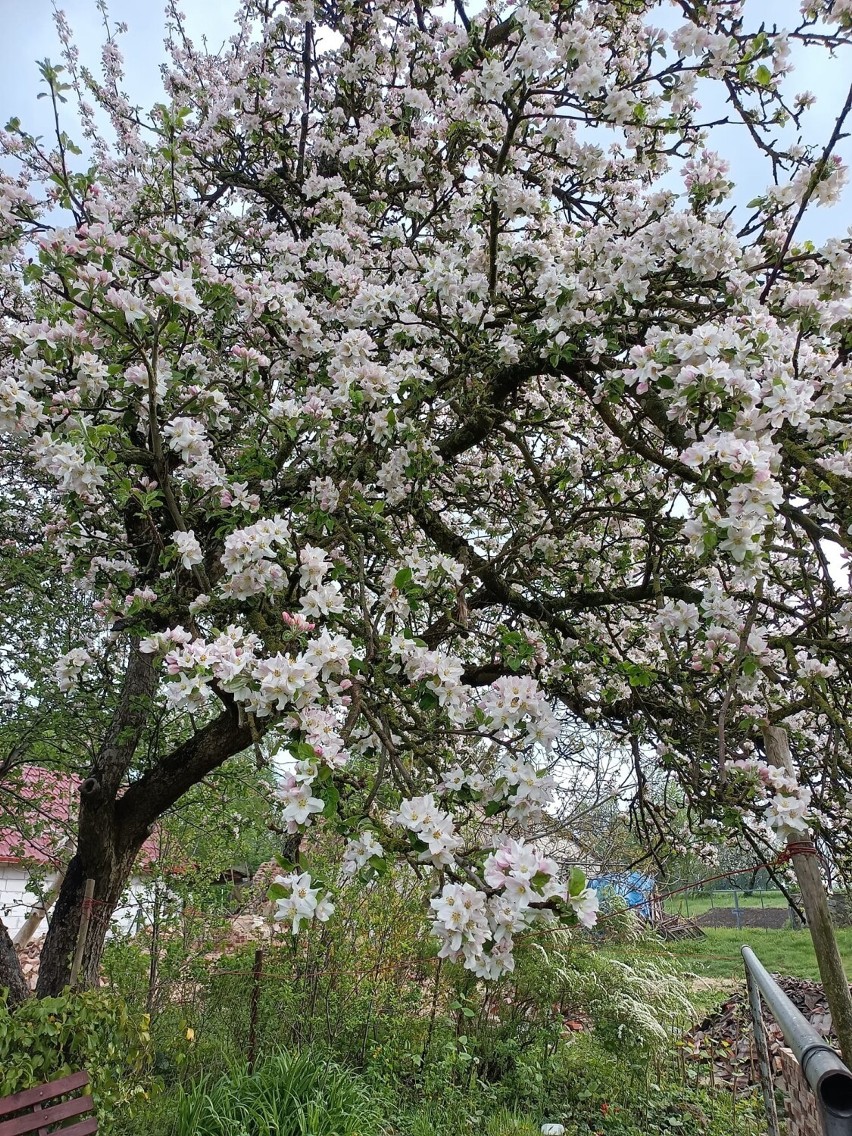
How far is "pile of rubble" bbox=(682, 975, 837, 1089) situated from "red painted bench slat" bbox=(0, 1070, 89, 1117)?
151 inches

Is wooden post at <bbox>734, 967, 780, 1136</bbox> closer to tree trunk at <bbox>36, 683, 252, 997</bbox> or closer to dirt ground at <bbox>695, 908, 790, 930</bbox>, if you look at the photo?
tree trunk at <bbox>36, 683, 252, 997</bbox>

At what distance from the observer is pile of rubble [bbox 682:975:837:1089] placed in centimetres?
480

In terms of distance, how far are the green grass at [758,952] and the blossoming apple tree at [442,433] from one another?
4.27 metres

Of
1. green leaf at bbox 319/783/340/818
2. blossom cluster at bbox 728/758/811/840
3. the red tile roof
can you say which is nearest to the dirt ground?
the red tile roof

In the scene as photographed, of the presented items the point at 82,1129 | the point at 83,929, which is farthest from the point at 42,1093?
the point at 83,929

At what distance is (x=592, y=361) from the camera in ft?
8.14

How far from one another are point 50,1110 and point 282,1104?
3.50 feet

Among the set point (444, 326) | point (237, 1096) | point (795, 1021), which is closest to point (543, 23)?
point (444, 326)

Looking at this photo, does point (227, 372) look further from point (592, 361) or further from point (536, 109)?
A: point (536, 109)

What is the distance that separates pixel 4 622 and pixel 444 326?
327 cm

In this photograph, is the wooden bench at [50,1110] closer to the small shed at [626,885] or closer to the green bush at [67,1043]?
the green bush at [67,1043]

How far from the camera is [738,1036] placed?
5.60 meters

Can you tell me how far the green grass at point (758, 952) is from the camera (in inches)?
292

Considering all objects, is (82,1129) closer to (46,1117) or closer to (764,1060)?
(46,1117)
